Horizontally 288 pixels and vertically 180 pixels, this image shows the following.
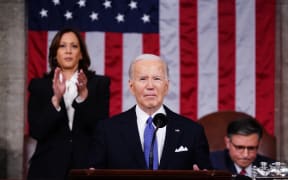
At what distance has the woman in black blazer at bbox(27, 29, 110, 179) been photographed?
516 cm

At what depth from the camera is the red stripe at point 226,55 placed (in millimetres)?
6898

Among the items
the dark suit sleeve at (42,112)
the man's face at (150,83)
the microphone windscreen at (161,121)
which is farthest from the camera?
the dark suit sleeve at (42,112)

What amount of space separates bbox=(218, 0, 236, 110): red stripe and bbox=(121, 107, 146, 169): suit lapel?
123 inches

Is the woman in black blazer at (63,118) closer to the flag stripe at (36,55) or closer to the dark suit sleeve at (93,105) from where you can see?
the dark suit sleeve at (93,105)

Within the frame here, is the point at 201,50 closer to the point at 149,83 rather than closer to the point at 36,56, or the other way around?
the point at 36,56

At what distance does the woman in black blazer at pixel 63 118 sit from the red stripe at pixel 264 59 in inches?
80.3

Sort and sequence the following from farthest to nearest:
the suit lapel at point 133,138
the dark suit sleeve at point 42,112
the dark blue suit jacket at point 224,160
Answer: the dark blue suit jacket at point 224,160 < the dark suit sleeve at point 42,112 < the suit lapel at point 133,138

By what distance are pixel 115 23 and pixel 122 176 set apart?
4.00 meters

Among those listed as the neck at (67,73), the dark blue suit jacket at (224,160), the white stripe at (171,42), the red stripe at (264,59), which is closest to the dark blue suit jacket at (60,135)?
the neck at (67,73)

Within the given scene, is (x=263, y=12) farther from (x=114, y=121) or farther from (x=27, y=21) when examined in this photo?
(x=114, y=121)

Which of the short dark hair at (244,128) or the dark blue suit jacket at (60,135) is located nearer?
the dark blue suit jacket at (60,135)

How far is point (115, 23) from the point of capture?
6824 mm

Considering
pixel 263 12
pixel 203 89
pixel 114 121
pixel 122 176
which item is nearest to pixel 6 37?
pixel 203 89

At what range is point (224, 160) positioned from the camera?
554 cm
